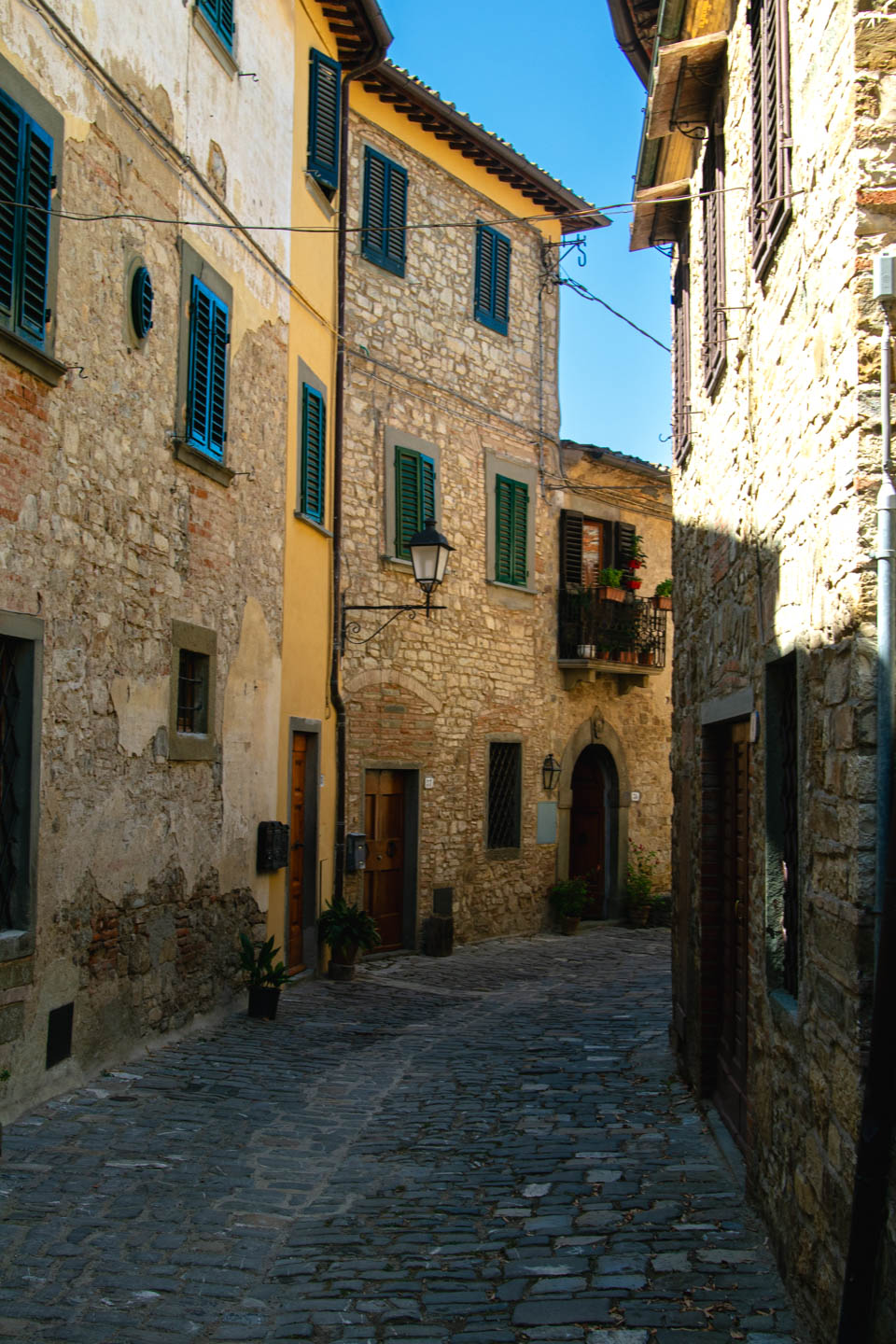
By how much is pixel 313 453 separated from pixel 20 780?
6314mm

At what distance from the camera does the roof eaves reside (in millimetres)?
14039

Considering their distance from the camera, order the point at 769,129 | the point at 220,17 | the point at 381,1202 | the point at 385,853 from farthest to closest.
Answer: the point at 385,853 → the point at 220,17 → the point at 381,1202 → the point at 769,129

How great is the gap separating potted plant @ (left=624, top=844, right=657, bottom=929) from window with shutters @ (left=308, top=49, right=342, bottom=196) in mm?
10355

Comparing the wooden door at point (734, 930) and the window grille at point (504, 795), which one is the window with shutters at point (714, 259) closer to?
the wooden door at point (734, 930)

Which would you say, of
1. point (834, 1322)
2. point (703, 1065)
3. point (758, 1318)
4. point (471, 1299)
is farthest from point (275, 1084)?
point (834, 1322)

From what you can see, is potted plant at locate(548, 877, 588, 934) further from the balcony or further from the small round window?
the small round window

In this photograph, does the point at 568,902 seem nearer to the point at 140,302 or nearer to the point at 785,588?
the point at 140,302

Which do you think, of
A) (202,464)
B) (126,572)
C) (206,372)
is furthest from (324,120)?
(126,572)

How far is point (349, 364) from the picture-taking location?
13523 millimetres

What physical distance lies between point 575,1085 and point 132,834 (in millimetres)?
3122

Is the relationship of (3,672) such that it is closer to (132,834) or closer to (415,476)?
(132,834)

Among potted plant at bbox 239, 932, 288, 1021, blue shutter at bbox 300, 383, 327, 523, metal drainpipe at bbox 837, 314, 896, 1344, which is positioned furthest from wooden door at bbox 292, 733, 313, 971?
metal drainpipe at bbox 837, 314, 896, 1344

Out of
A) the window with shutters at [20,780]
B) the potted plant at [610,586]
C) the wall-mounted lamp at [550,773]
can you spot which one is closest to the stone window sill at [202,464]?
the window with shutters at [20,780]

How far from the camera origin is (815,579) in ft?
13.3
